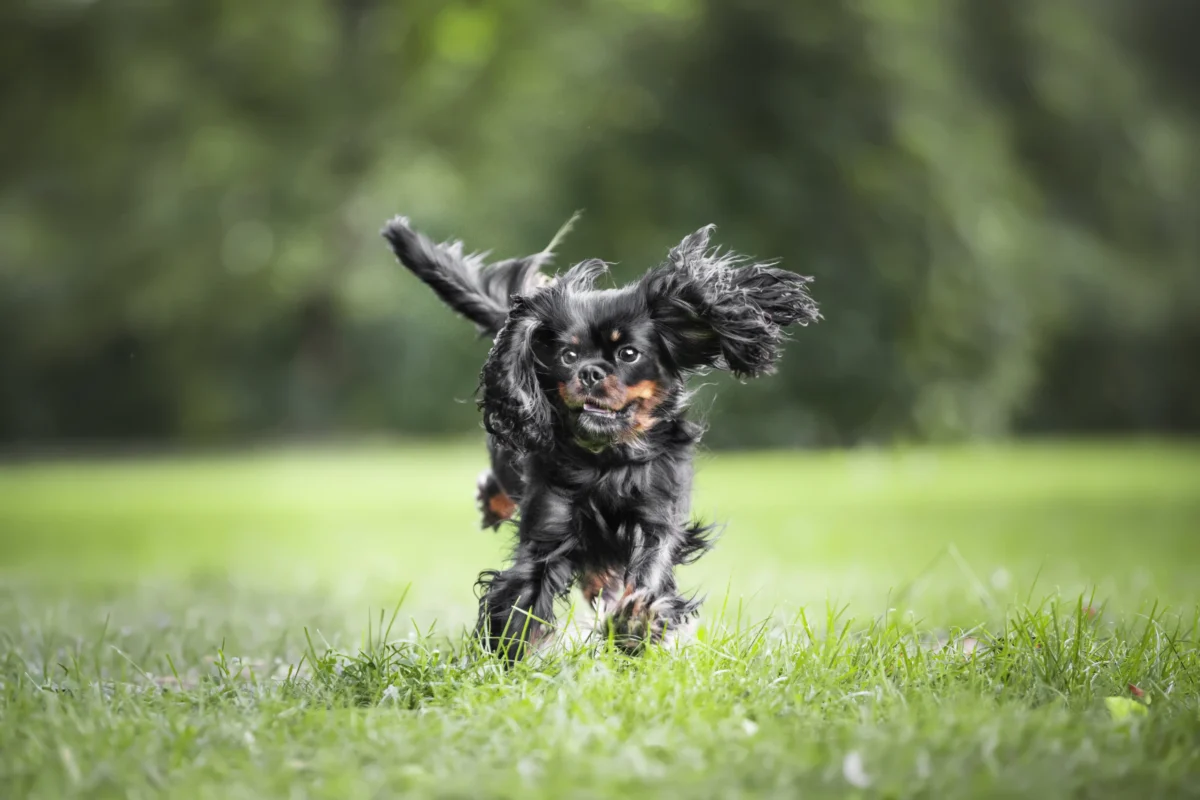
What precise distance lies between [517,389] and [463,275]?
1.02 metres

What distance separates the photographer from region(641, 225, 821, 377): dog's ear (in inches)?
148

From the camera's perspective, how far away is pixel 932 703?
2832 millimetres

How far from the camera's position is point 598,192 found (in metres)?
18.4

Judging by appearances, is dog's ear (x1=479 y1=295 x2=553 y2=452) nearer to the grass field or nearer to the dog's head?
the dog's head

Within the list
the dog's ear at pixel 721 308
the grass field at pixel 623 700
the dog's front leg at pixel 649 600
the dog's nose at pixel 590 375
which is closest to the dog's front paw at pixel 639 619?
the dog's front leg at pixel 649 600

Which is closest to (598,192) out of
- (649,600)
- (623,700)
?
(649,600)

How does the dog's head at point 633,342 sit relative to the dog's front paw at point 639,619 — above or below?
above

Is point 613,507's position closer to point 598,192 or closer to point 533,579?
point 533,579

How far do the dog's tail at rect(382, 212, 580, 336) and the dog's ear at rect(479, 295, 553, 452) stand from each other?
2.36ft

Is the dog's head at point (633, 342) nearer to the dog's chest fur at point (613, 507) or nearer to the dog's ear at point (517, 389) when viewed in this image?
the dog's ear at point (517, 389)

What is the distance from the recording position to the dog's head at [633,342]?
11.9 ft

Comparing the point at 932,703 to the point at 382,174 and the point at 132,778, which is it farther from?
the point at 382,174

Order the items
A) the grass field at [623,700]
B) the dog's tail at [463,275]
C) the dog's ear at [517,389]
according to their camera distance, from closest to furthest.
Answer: the grass field at [623,700]
the dog's ear at [517,389]
the dog's tail at [463,275]

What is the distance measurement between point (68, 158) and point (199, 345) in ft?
26.5
